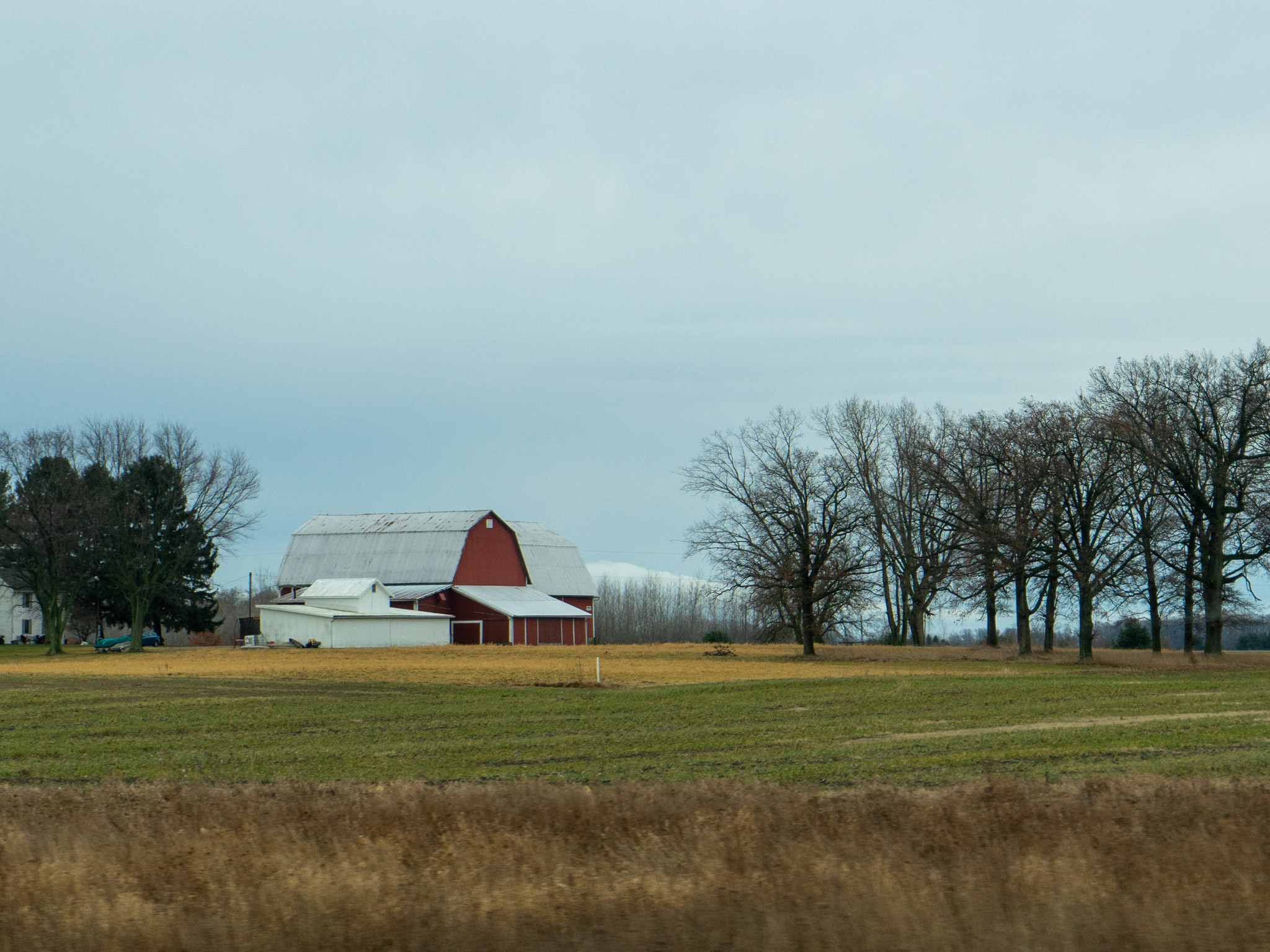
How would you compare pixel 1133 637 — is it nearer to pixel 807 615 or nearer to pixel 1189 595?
pixel 1189 595

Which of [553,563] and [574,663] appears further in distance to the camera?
[553,563]

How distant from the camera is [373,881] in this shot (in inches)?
318

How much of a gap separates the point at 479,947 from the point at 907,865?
316cm

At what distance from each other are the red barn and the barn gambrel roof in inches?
3.1

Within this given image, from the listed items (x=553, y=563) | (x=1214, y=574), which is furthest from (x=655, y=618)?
(x=1214, y=574)

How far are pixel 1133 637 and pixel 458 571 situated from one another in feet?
150

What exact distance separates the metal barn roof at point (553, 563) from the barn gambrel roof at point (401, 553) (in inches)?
2.9

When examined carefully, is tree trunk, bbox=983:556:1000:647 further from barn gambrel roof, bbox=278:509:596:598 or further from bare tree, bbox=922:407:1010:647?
barn gambrel roof, bbox=278:509:596:598

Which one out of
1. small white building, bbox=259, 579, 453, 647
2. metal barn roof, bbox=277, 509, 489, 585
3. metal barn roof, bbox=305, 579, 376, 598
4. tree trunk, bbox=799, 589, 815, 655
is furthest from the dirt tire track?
metal barn roof, bbox=277, 509, 489, 585

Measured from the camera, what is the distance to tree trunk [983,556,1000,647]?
184 ft

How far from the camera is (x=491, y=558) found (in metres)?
94.5

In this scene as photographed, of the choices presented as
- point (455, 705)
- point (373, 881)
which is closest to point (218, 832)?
point (373, 881)

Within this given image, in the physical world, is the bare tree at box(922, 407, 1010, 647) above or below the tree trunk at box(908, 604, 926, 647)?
above

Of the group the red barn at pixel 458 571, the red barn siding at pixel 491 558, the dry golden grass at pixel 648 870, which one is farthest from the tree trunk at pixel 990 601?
the dry golden grass at pixel 648 870
